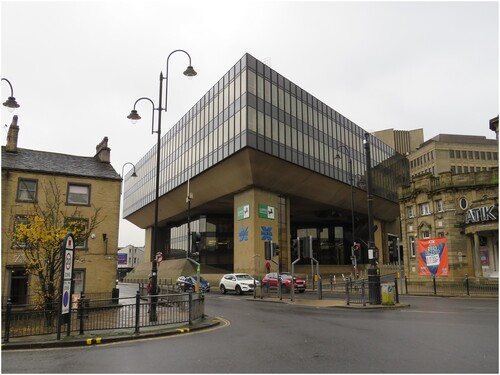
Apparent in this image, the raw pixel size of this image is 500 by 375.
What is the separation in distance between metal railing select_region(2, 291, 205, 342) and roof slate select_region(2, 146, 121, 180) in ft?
40.2

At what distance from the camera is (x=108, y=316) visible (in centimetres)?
1330

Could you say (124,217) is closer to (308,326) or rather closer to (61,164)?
(61,164)

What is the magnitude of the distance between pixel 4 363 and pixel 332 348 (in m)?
6.90

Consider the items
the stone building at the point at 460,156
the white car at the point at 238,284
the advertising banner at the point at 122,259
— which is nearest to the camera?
the white car at the point at 238,284

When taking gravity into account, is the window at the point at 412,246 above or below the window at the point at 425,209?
below

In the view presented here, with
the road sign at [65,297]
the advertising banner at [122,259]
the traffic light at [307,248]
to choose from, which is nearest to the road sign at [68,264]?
the road sign at [65,297]

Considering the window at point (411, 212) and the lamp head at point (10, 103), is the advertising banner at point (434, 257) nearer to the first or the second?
the window at point (411, 212)

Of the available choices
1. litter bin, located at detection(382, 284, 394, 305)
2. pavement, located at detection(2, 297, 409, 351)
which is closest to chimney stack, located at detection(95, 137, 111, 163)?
pavement, located at detection(2, 297, 409, 351)

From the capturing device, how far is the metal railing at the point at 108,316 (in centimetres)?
1179

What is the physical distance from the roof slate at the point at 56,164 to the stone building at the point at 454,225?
24.0 m

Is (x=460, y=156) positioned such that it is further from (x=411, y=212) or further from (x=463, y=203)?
(x=463, y=203)

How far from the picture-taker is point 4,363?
831 centimetres

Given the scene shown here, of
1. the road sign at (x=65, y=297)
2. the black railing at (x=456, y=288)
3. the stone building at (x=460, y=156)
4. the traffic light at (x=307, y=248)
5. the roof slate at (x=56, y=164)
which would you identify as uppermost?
the stone building at (x=460, y=156)

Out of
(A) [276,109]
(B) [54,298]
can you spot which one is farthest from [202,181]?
(B) [54,298]
